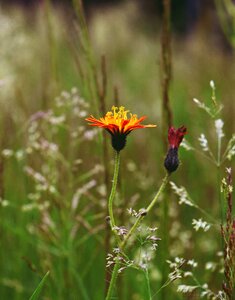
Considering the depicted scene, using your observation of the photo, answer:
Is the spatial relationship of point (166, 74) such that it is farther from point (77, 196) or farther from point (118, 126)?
point (118, 126)

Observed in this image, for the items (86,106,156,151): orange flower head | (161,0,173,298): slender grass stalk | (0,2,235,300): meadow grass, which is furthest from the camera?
(0,2,235,300): meadow grass

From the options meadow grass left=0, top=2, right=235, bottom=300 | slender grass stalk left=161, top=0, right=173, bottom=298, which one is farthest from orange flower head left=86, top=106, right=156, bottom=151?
slender grass stalk left=161, top=0, right=173, bottom=298

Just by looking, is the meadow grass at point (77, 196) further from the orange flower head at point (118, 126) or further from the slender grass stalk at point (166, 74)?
the orange flower head at point (118, 126)

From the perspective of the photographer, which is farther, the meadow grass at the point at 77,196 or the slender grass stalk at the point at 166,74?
the meadow grass at the point at 77,196

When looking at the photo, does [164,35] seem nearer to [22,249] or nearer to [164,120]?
[164,120]

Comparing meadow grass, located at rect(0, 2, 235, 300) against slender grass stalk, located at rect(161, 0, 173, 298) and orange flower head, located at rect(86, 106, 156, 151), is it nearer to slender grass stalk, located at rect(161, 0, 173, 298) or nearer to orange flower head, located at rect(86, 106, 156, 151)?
slender grass stalk, located at rect(161, 0, 173, 298)

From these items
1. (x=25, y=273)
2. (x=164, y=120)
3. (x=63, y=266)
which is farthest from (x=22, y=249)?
(x=164, y=120)

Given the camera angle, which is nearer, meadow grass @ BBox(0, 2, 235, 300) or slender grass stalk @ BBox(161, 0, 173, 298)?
slender grass stalk @ BBox(161, 0, 173, 298)

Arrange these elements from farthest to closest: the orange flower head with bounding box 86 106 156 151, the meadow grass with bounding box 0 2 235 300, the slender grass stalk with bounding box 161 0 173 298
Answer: the meadow grass with bounding box 0 2 235 300, the slender grass stalk with bounding box 161 0 173 298, the orange flower head with bounding box 86 106 156 151

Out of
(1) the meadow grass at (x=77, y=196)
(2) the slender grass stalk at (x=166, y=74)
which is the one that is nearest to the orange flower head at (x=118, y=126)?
(1) the meadow grass at (x=77, y=196)

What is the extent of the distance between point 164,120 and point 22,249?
2.82 feet

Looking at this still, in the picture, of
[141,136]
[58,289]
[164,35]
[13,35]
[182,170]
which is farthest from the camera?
[141,136]

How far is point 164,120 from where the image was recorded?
1613 mm

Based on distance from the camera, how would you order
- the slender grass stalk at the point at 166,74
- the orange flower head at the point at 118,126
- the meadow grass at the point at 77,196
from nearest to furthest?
the orange flower head at the point at 118,126 < the slender grass stalk at the point at 166,74 < the meadow grass at the point at 77,196
